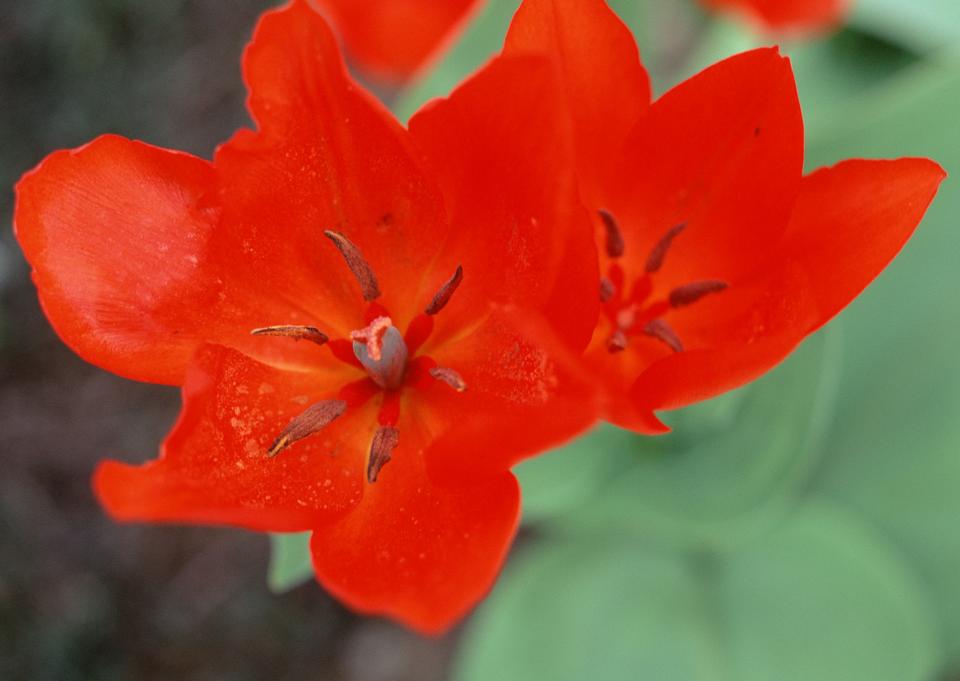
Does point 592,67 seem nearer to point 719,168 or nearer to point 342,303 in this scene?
point 719,168

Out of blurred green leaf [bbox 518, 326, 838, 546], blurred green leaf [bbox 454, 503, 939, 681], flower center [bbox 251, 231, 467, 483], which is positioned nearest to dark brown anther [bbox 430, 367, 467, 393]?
flower center [bbox 251, 231, 467, 483]

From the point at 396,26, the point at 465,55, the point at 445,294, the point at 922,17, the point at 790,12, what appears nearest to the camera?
the point at 445,294

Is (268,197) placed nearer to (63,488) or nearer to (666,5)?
(63,488)

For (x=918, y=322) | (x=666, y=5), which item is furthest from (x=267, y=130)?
(x=666, y=5)

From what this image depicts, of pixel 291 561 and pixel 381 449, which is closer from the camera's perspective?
pixel 381 449

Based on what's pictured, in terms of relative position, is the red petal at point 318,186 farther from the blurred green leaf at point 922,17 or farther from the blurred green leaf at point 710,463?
the blurred green leaf at point 922,17

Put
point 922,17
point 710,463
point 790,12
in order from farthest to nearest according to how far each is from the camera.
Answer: point 922,17 < point 790,12 < point 710,463

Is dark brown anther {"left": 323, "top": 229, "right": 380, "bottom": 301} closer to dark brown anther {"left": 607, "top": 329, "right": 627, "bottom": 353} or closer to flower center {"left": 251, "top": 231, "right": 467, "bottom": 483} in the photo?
flower center {"left": 251, "top": 231, "right": 467, "bottom": 483}

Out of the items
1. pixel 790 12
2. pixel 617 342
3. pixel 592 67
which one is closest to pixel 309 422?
pixel 617 342
